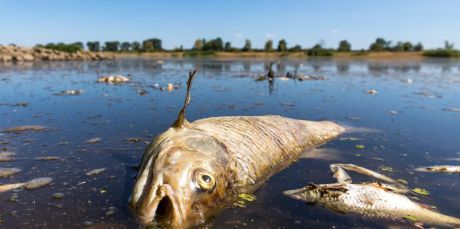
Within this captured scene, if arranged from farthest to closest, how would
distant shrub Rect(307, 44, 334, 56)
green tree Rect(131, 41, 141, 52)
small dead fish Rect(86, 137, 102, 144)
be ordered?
green tree Rect(131, 41, 141, 52) < distant shrub Rect(307, 44, 334, 56) < small dead fish Rect(86, 137, 102, 144)

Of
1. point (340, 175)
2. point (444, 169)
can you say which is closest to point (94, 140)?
point (340, 175)

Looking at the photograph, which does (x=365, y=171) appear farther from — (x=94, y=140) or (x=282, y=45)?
(x=282, y=45)

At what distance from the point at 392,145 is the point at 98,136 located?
7347 mm

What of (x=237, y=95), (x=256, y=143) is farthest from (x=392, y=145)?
(x=237, y=95)

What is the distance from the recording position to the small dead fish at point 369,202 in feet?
17.2

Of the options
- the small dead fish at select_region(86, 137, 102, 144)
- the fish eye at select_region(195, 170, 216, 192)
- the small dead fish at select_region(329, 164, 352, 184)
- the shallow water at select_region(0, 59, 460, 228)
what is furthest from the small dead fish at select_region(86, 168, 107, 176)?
the small dead fish at select_region(329, 164, 352, 184)

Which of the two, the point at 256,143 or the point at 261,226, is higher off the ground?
the point at 256,143

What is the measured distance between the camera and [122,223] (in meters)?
4.90

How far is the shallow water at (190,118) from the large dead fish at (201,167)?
0.28 metres

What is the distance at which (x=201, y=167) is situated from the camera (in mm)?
5133

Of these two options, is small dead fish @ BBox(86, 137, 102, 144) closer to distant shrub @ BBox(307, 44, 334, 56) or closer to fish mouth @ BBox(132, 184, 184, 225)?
fish mouth @ BBox(132, 184, 184, 225)

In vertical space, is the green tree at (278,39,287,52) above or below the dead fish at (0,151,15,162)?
above

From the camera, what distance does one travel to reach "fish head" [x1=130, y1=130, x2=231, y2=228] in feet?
15.4

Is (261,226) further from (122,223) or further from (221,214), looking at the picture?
(122,223)
